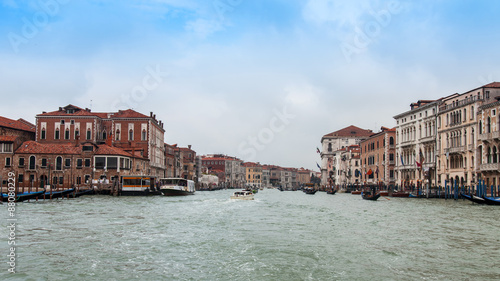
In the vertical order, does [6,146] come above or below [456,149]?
above

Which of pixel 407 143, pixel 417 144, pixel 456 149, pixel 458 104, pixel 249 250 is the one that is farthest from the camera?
pixel 407 143

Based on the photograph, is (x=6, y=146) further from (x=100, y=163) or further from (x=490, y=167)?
(x=490, y=167)

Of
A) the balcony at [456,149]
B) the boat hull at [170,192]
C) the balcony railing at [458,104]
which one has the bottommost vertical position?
the boat hull at [170,192]

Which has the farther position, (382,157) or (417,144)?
(382,157)

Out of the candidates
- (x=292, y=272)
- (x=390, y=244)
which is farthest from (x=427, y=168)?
(x=292, y=272)

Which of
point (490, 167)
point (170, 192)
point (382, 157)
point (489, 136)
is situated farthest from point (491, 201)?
point (382, 157)

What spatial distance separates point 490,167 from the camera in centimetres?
3656

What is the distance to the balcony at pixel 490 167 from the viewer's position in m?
35.7

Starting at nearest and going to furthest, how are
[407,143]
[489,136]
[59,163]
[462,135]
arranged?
[489,136], [462,135], [59,163], [407,143]

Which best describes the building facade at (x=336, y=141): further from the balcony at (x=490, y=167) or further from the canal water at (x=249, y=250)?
the canal water at (x=249, y=250)

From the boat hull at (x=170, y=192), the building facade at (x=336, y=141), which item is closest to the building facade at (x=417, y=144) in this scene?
the boat hull at (x=170, y=192)

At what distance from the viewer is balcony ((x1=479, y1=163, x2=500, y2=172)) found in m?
35.7

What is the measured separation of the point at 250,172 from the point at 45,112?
103m

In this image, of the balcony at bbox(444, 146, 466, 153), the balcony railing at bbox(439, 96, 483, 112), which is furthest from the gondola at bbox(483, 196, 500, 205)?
the balcony railing at bbox(439, 96, 483, 112)
